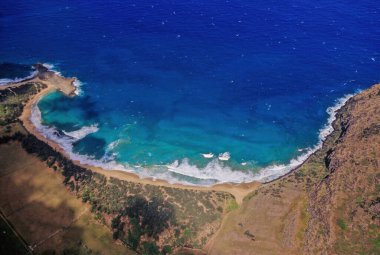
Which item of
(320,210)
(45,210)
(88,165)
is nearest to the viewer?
(320,210)

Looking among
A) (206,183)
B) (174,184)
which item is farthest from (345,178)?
(174,184)

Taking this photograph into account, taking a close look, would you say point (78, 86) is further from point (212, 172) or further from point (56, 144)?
point (212, 172)

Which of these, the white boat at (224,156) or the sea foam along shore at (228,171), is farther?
the white boat at (224,156)

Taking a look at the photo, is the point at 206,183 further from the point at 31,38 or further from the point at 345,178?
the point at 31,38

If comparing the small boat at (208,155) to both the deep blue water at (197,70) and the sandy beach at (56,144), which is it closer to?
the deep blue water at (197,70)

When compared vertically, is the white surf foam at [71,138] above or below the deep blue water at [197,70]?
below

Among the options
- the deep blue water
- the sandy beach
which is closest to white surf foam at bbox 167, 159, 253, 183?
the deep blue water

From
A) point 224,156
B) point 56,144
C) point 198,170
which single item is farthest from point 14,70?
point 224,156

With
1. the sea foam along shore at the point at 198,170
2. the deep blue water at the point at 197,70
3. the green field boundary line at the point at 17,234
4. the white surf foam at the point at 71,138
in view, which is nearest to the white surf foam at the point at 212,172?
the sea foam along shore at the point at 198,170
